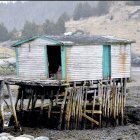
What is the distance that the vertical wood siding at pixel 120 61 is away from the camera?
113ft

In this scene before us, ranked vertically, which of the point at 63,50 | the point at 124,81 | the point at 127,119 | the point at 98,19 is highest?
the point at 98,19

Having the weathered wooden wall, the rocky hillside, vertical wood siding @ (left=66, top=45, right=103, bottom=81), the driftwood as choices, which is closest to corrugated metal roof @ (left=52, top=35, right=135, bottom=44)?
vertical wood siding @ (left=66, top=45, right=103, bottom=81)

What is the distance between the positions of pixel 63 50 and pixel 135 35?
193 feet

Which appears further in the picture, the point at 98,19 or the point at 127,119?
the point at 98,19

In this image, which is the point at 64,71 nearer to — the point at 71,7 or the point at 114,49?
the point at 114,49

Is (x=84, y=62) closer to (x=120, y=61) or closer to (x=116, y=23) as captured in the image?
(x=120, y=61)

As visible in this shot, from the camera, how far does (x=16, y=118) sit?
104 ft

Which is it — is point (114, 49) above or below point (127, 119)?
above

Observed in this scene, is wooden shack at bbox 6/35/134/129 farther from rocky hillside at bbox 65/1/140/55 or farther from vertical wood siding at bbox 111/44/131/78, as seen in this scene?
rocky hillside at bbox 65/1/140/55

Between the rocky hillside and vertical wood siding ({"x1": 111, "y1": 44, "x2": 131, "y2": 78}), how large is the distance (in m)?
51.6

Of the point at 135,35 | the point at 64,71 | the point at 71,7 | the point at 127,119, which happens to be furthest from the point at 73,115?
the point at 71,7

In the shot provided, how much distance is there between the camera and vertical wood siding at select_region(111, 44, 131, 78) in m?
34.6

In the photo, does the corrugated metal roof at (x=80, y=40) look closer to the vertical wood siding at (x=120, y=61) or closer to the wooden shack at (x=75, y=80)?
the wooden shack at (x=75, y=80)

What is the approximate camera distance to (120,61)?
34.9 m
